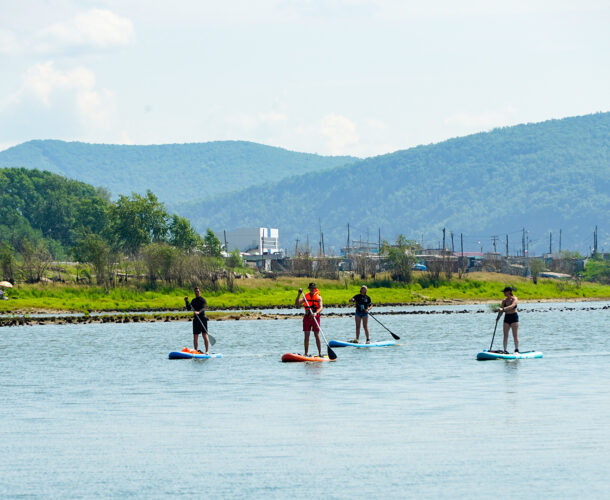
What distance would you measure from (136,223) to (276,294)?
4115 cm

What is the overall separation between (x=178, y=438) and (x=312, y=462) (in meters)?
3.30

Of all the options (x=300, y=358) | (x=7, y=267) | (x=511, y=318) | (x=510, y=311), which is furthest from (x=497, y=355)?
(x=7, y=267)

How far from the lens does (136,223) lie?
130125 mm

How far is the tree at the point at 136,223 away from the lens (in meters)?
130

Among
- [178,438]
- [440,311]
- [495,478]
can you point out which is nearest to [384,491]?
[495,478]

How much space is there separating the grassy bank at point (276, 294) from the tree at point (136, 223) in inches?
1279

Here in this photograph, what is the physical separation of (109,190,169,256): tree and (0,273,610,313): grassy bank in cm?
3249

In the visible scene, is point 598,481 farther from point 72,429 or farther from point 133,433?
point 72,429

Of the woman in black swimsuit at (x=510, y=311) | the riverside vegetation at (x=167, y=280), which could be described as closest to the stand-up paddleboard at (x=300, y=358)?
the woman in black swimsuit at (x=510, y=311)

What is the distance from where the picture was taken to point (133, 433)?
18828mm

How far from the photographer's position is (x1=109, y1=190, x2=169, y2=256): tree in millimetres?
129500

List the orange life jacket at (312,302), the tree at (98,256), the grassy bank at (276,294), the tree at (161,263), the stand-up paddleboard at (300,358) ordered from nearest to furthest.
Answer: the orange life jacket at (312,302), the stand-up paddleboard at (300,358), the grassy bank at (276,294), the tree at (98,256), the tree at (161,263)

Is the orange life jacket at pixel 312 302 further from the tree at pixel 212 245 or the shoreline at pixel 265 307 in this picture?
the tree at pixel 212 245

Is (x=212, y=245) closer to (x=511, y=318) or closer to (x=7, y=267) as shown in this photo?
(x=7, y=267)
